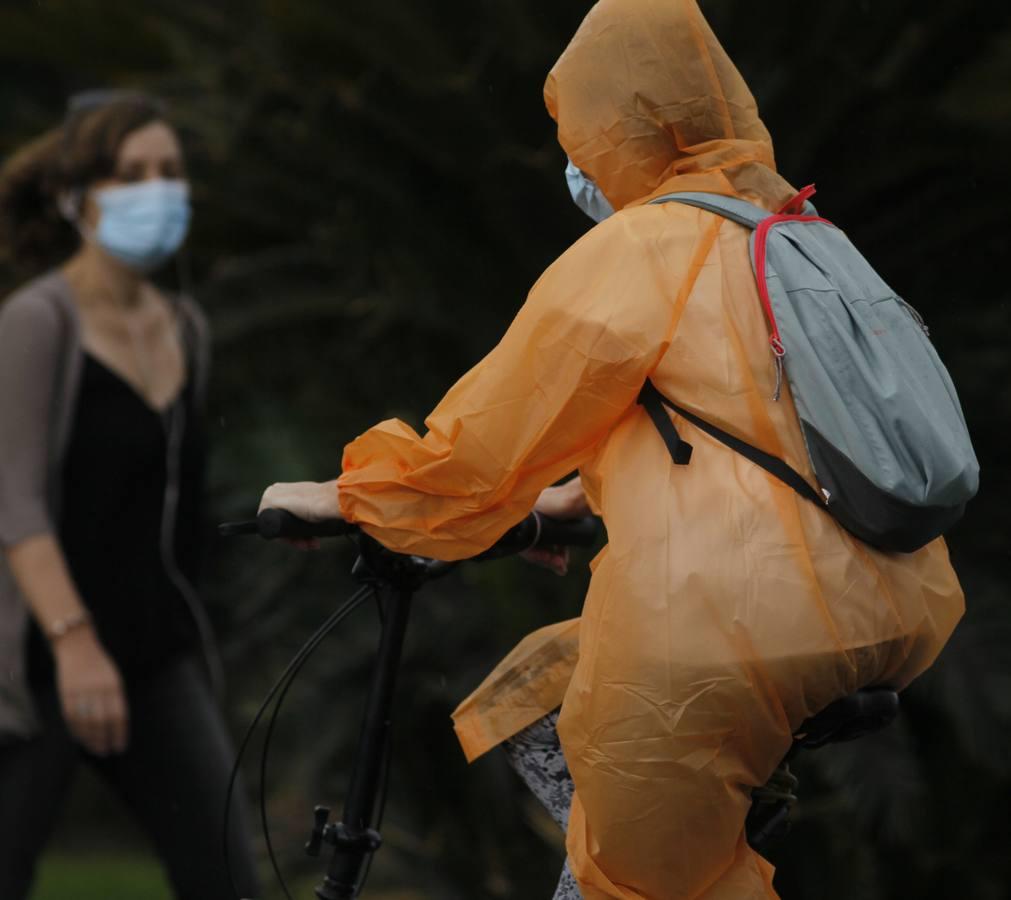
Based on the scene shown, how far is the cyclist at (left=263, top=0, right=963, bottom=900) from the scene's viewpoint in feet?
7.72

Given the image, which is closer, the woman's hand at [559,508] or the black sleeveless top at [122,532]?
the woman's hand at [559,508]

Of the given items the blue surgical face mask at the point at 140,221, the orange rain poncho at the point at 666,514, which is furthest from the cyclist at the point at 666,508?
the blue surgical face mask at the point at 140,221

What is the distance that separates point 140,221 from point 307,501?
1982mm

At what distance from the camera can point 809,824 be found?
18.3ft

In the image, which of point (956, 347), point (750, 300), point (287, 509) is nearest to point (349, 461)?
point (287, 509)

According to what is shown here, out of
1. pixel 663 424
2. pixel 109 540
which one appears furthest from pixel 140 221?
pixel 663 424

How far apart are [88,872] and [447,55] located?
3.99 m

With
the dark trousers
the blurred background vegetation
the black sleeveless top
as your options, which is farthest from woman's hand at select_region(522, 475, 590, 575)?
the blurred background vegetation

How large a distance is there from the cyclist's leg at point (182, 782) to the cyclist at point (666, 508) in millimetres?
1538

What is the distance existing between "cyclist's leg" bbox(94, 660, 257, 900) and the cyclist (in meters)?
1.54

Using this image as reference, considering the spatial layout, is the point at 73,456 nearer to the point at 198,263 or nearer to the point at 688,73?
the point at 688,73

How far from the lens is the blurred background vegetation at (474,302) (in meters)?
5.76

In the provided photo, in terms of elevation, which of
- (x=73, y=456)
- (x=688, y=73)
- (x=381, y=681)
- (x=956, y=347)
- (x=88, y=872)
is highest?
(x=688, y=73)

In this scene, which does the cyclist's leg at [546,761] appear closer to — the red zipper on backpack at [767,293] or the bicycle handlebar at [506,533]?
the bicycle handlebar at [506,533]
